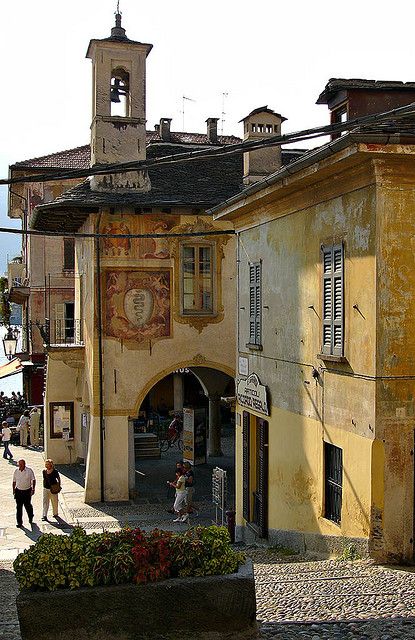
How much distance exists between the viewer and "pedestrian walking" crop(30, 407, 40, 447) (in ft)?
108

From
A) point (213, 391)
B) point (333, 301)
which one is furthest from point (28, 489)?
point (213, 391)

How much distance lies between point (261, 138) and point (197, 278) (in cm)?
464

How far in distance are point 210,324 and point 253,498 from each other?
7.23m

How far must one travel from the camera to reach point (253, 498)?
1805 cm

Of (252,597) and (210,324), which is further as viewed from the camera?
(210,324)

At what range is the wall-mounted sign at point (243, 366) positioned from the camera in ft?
60.1

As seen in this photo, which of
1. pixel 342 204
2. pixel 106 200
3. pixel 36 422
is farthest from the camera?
pixel 36 422

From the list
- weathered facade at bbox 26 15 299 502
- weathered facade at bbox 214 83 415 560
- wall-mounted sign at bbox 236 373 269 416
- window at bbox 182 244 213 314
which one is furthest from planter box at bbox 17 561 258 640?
window at bbox 182 244 213 314

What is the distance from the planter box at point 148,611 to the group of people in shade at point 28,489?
1251 cm

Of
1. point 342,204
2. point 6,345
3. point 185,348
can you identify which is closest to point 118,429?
point 185,348

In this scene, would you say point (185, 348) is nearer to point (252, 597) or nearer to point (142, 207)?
point (142, 207)

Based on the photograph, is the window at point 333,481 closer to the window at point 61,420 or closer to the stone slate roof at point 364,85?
the stone slate roof at point 364,85

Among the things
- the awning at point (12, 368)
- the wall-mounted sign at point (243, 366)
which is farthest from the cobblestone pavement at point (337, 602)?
the awning at point (12, 368)

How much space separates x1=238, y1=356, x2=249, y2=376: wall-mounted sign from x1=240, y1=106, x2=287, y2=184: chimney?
15.5 ft
